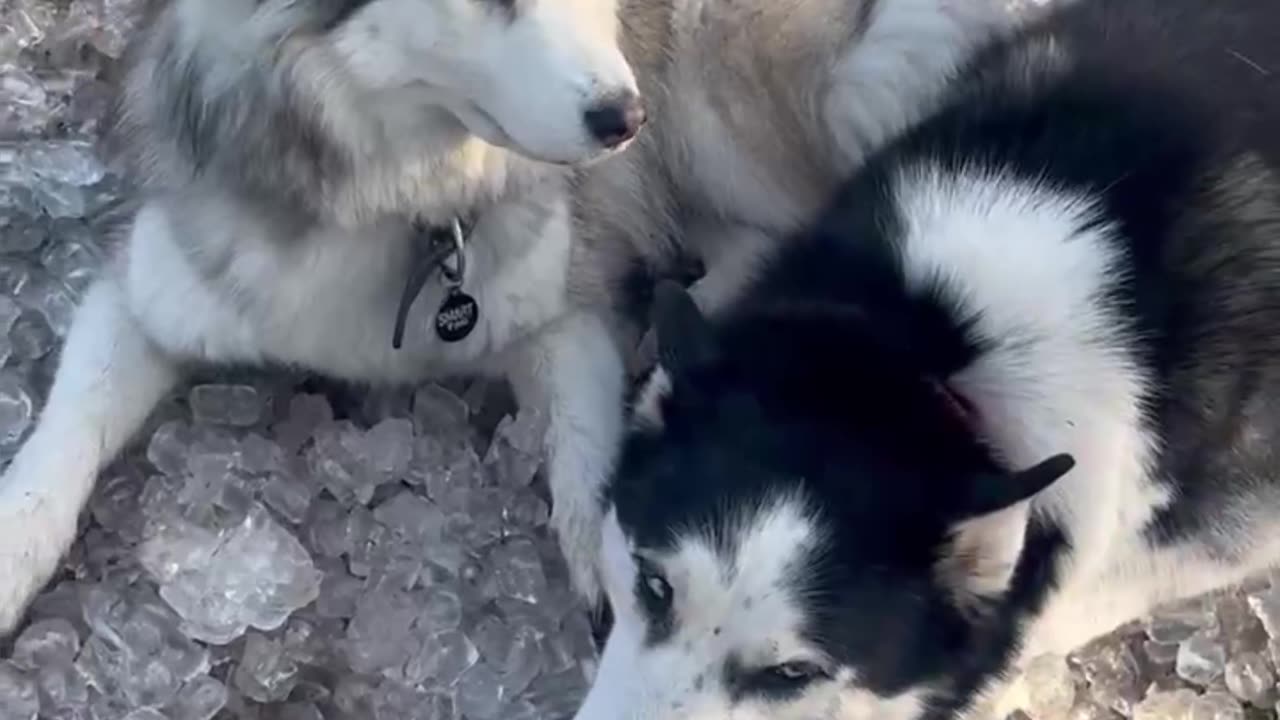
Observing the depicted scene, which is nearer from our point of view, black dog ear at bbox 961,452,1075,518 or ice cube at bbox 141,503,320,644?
black dog ear at bbox 961,452,1075,518

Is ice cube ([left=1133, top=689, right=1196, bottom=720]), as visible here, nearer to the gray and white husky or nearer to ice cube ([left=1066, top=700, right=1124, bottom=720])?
ice cube ([left=1066, top=700, right=1124, bottom=720])

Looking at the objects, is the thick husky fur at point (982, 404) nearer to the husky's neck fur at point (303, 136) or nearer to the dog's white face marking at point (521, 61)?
the dog's white face marking at point (521, 61)

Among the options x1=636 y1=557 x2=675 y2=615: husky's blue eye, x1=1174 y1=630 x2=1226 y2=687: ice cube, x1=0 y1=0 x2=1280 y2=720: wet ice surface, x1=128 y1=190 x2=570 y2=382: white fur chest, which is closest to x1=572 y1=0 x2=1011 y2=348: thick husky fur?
x1=128 y1=190 x2=570 y2=382: white fur chest

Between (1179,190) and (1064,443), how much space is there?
14.9 inches

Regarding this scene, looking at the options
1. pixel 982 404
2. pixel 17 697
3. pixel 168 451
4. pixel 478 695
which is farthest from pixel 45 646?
pixel 982 404

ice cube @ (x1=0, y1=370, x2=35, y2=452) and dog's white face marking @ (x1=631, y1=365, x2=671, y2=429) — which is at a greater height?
dog's white face marking @ (x1=631, y1=365, x2=671, y2=429)

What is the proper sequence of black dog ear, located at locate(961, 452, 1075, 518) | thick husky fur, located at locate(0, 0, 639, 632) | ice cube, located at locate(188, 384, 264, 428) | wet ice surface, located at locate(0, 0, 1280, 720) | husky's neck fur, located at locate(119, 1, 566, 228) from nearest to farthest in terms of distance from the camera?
black dog ear, located at locate(961, 452, 1075, 518) < thick husky fur, located at locate(0, 0, 639, 632) < husky's neck fur, located at locate(119, 1, 566, 228) < wet ice surface, located at locate(0, 0, 1280, 720) < ice cube, located at locate(188, 384, 264, 428)

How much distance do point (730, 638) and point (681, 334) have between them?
1.12ft

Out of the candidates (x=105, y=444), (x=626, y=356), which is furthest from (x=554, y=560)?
(x=105, y=444)

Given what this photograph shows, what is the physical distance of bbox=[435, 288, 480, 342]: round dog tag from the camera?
2.21 m

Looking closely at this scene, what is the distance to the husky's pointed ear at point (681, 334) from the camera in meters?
1.77

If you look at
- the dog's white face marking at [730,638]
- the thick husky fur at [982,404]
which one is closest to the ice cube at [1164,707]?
the thick husky fur at [982,404]

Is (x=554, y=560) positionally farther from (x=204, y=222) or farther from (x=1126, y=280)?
(x=1126, y=280)

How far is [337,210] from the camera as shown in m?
2.06
